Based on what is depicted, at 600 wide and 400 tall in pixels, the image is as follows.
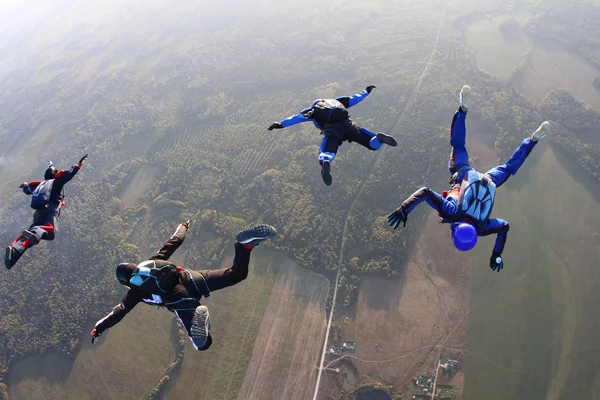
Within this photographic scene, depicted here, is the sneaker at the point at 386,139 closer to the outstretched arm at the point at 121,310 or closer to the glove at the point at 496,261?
the glove at the point at 496,261

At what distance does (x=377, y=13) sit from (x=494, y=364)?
213 feet

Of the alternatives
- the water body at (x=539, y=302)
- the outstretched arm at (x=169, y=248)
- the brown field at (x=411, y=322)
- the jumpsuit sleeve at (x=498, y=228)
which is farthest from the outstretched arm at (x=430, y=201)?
the water body at (x=539, y=302)

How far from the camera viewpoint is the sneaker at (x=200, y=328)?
38.2 feet

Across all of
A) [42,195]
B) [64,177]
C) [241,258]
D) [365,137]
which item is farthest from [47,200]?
[365,137]

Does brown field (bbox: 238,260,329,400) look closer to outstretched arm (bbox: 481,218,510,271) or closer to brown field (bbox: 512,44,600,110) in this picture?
outstretched arm (bbox: 481,218,510,271)

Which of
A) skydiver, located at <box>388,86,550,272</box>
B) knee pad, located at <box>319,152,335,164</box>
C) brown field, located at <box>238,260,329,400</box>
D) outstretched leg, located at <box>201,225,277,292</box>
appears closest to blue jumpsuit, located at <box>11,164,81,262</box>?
outstretched leg, located at <box>201,225,277,292</box>

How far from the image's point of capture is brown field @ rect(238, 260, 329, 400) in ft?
111

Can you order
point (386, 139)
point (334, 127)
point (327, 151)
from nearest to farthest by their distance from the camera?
point (386, 139) → point (327, 151) → point (334, 127)

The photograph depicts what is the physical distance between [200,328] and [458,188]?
11043 millimetres

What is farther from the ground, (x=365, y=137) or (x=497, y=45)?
(x=365, y=137)

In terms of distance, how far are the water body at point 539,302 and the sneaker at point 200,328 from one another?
29.8 metres

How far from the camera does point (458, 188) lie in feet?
50.2

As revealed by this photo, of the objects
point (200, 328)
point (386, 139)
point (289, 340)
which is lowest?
point (289, 340)

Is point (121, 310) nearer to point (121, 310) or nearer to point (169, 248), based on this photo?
point (121, 310)
